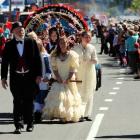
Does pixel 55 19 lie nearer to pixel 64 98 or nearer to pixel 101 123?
pixel 64 98

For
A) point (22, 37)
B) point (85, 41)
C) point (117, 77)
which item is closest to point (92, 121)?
point (85, 41)

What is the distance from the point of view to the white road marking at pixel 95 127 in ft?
45.8

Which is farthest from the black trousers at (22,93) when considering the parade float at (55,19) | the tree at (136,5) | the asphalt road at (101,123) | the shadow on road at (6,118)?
the tree at (136,5)

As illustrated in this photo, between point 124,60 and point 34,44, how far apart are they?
21.1m

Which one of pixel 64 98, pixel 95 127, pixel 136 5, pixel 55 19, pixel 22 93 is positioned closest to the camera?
pixel 22 93

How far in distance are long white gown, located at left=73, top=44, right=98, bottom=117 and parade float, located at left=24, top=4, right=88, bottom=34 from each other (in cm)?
300

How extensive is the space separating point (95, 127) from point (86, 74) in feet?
4.79

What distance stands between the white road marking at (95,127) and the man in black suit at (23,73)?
3.54ft

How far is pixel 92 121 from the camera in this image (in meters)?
16.1

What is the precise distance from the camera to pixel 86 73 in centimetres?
1623

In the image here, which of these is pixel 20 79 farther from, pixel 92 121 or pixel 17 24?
pixel 92 121

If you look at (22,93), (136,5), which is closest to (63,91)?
(22,93)

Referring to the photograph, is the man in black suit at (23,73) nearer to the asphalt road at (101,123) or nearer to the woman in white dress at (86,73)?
the asphalt road at (101,123)

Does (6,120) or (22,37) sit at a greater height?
(22,37)
